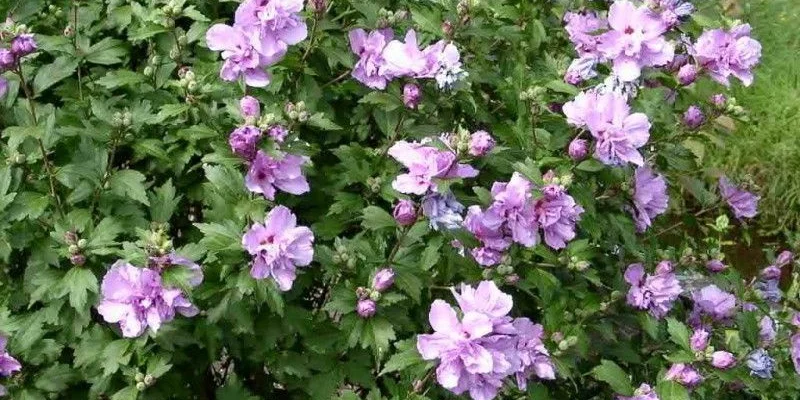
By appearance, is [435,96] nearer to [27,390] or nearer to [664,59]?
[664,59]

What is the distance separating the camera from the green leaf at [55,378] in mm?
2352

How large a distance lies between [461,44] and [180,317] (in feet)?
3.29

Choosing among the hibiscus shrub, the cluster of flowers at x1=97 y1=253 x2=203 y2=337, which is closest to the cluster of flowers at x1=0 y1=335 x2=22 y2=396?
the hibiscus shrub

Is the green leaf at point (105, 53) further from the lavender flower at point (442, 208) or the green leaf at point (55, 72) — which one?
the lavender flower at point (442, 208)

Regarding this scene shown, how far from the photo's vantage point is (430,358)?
78.5 inches

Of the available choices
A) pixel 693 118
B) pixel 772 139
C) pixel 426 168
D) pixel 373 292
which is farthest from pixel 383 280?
pixel 772 139

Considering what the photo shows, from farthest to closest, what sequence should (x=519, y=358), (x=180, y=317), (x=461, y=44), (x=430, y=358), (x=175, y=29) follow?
(x=461, y=44), (x=175, y=29), (x=180, y=317), (x=519, y=358), (x=430, y=358)

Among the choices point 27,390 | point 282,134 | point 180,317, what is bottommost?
point 27,390

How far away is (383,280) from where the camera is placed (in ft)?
7.09

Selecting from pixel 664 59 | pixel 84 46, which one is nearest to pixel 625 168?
pixel 664 59

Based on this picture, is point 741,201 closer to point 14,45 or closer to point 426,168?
point 426,168

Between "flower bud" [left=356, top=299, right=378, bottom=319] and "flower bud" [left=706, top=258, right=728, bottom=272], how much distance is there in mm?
1106

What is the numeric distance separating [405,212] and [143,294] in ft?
1.82

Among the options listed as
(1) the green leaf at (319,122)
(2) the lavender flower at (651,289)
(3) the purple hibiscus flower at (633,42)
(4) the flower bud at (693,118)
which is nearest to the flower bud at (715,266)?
(2) the lavender flower at (651,289)
